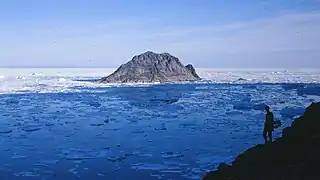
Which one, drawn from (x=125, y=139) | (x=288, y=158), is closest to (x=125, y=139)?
(x=125, y=139)

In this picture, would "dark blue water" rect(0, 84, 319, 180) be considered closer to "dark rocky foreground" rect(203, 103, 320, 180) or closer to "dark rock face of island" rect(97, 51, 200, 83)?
"dark rocky foreground" rect(203, 103, 320, 180)

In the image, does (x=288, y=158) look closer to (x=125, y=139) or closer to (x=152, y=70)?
(x=125, y=139)

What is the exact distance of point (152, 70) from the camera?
243 feet

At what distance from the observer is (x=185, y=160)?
42.5ft

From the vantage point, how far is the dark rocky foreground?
7059 mm

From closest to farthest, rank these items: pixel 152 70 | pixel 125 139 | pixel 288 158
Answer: pixel 288 158 → pixel 125 139 → pixel 152 70

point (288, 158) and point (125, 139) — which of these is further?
point (125, 139)

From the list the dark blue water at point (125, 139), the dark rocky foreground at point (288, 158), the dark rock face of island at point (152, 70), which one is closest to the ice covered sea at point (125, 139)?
the dark blue water at point (125, 139)

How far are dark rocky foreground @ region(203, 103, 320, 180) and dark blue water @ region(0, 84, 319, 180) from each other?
98.9 inches

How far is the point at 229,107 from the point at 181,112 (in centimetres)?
380

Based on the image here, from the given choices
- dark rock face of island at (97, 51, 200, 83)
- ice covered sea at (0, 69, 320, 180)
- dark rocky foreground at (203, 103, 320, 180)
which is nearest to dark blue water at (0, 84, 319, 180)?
ice covered sea at (0, 69, 320, 180)

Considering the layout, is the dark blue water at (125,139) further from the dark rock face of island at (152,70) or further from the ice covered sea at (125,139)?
the dark rock face of island at (152,70)

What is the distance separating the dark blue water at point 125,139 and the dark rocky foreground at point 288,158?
251cm

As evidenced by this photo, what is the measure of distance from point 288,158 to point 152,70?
65.9 metres
